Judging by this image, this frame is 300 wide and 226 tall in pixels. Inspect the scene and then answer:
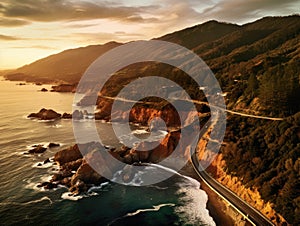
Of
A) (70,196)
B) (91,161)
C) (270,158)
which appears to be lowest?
(70,196)

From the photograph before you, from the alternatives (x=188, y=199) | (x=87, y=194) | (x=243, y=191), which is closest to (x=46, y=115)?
(x=87, y=194)

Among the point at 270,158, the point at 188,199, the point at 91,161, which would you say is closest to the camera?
the point at 188,199

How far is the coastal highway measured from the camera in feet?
111

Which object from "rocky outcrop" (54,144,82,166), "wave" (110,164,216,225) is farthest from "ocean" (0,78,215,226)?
"rocky outcrop" (54,144,82,166)

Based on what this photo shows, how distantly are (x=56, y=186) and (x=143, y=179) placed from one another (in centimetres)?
1384

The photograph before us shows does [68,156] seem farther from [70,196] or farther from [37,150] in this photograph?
[70,196]

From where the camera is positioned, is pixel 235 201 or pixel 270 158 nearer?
pixel 235 201

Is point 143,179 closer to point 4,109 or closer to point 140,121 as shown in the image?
point 140,121

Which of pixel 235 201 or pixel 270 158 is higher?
pixel 270 158

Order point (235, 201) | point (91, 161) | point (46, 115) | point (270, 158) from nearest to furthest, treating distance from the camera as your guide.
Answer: point (235, 201), point (270, 158), point (91, 161), point (46, 115)

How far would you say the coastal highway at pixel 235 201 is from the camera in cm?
3377

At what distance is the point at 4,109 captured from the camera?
109438mm

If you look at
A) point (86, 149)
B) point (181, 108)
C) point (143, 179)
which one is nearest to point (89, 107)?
point (181, 108)

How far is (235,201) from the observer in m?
38.4
